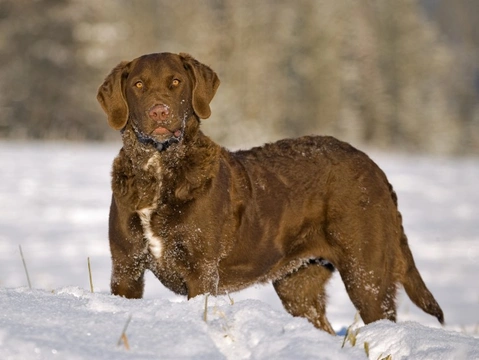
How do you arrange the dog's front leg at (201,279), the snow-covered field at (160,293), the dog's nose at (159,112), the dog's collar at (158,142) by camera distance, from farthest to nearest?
the dog's collar at (158,142) < the dog's nose at (159,112) < the dog's front leg at (201,279) < the snow-covered field at (160,293)

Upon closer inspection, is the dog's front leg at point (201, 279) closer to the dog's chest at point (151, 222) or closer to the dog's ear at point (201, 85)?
the dog's chest at point (151, 222)

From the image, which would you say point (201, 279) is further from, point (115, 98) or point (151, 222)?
point (115, 98)

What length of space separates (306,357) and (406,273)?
258 cm

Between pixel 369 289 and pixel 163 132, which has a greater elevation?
pixel 163 132

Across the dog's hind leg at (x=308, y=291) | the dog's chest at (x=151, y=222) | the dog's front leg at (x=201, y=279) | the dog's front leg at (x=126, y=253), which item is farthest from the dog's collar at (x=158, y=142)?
the dog's hind leg at (x=308, y=291)

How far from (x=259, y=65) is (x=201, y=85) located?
3319 cm

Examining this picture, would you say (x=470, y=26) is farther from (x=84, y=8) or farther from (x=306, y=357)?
(x=306, y=357)

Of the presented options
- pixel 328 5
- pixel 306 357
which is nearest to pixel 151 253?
pixel 306 357

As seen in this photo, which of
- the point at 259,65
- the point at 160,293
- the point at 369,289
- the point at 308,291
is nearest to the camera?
the point at 369,289

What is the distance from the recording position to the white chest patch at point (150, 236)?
4.02 meters

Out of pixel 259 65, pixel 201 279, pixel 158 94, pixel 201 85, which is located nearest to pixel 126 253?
pixel 201 279

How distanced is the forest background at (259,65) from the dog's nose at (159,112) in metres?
22.1

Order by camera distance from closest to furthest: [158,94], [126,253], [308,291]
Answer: [126,253] → [158,94] → [308,291]

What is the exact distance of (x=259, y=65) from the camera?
37281 mm
